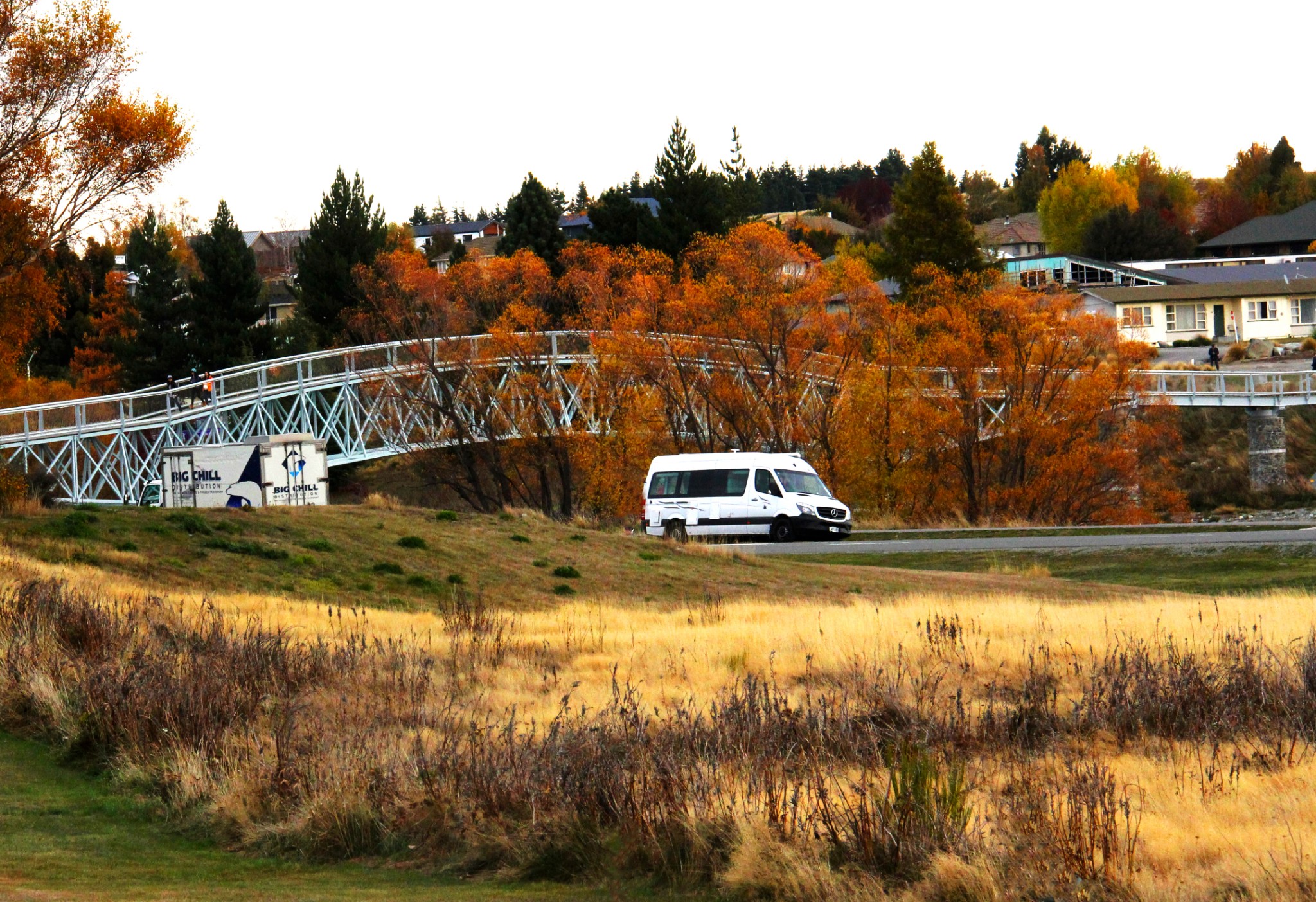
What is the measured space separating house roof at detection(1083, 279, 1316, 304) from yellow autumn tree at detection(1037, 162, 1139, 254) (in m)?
38.1

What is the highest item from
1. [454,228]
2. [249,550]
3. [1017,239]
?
[454,228]

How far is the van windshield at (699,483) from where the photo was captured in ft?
115

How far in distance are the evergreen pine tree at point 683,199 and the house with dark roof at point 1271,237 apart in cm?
5859

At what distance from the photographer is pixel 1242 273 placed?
99.4 meters

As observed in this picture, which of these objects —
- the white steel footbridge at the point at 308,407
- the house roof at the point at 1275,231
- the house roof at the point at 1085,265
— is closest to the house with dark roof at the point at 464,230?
the house roof at the point at 1085,265

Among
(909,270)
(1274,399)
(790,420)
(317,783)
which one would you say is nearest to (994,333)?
(790,420)

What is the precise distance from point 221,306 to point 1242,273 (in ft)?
221

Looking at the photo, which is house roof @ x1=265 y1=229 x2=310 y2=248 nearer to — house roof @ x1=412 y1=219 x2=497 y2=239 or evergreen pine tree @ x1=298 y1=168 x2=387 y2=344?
house roof @ x1=412 y1=219 x2=497 y2=239

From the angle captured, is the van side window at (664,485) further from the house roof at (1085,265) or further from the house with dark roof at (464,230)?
the house with dark roof at (464,230)

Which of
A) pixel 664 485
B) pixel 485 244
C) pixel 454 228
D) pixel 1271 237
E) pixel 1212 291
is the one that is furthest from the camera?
pixel 454 228

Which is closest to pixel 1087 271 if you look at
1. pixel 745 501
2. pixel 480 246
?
pixel 745 501

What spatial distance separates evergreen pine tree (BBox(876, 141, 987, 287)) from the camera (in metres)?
81.4

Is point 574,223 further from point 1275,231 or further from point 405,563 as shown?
point 405,563

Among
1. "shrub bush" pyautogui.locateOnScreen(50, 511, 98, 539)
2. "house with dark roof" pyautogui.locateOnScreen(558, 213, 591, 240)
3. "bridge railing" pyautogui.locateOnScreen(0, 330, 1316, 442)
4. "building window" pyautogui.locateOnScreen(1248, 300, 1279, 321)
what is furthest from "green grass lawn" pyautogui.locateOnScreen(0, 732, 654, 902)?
"house with dark roof" pyautogui.locateOnScreen(558, 213, 591, 240)
